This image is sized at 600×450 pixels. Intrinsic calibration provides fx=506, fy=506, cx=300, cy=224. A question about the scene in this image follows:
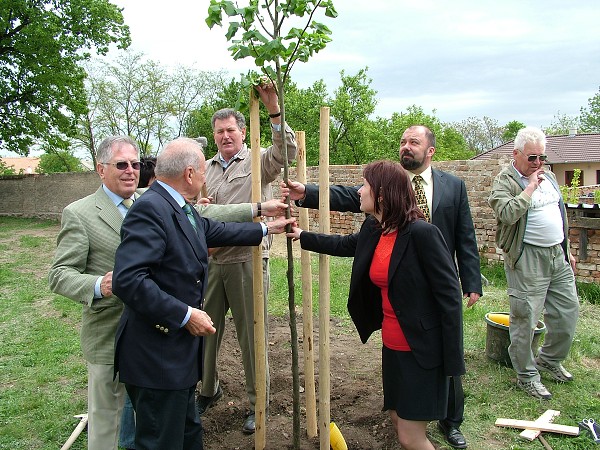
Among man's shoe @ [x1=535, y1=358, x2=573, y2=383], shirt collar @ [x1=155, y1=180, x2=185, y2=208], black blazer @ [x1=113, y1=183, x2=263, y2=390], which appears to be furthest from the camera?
man's shoe @ [x1=535, y1=358, x2=573, y2=383]

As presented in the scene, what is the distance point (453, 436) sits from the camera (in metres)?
3.80

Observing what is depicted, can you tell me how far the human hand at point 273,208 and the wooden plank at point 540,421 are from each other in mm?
A: 2519

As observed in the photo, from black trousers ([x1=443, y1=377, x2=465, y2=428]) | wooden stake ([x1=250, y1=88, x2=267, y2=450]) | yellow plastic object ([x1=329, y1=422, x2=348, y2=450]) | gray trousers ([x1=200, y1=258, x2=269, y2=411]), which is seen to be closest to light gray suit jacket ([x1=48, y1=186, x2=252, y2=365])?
wooden stake ([x1=250, y1=88, x2=267, y2=450])

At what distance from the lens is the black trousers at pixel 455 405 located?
12.4 ft

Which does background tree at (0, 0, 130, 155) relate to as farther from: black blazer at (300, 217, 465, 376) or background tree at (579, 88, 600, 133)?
Answer: background tree at (579, 88, 600, 133)

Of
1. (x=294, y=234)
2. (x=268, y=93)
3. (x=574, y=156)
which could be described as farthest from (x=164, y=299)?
(x=574, y=156)

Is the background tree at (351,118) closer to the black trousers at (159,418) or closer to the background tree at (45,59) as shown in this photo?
the background tree at (45,59)

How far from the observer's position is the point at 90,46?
21109 mm

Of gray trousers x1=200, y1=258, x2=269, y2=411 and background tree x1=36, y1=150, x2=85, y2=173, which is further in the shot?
background tree x1=36, y1=150, x2=85, y2=173

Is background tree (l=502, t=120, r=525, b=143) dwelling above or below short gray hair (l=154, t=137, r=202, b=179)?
above

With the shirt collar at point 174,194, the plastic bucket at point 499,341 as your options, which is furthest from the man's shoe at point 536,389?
the shirt collar at point 174,194

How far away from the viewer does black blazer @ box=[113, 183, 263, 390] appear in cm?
242

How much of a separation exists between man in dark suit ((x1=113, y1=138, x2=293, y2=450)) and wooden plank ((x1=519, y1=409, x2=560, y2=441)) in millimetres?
2624

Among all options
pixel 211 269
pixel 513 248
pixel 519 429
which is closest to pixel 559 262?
pixel 513 248
